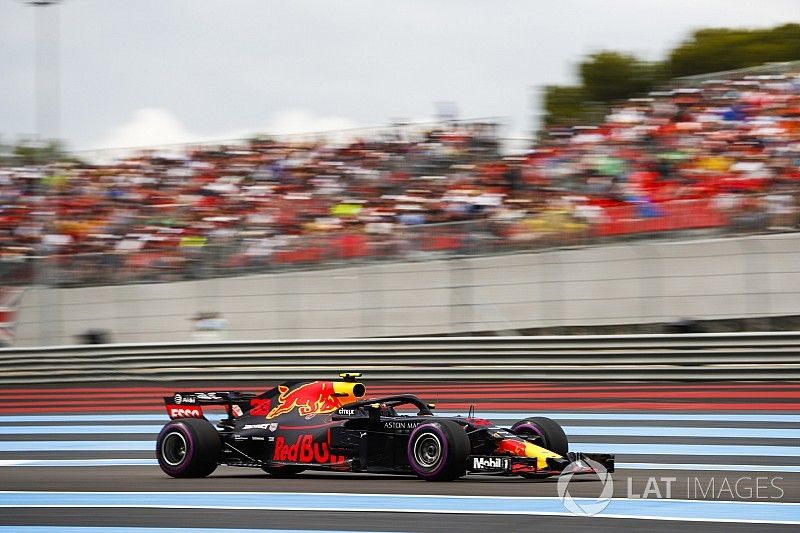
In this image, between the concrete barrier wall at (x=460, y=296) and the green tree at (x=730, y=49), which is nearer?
the concrete barrier wall at (x=460, y=296)

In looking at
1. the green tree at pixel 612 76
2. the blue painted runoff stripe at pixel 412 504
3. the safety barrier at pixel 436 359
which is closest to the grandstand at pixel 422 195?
the safety barrier at pixel 436 359

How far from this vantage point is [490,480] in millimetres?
8055

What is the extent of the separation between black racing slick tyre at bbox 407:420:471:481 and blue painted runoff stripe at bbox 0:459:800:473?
1.83 metres

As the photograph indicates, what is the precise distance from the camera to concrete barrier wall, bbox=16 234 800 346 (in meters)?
14.9

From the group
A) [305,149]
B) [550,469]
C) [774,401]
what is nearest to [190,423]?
[550,469]

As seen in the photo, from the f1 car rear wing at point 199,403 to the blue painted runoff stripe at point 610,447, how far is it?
96.9 inches

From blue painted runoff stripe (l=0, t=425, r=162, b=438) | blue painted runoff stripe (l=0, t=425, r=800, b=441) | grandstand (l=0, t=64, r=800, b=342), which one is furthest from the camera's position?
grandstand (l=0, t=64, r=800, b=342)

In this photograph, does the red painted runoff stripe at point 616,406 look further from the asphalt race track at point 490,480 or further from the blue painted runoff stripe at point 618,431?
the blue painted runoff stripe at point 618,431

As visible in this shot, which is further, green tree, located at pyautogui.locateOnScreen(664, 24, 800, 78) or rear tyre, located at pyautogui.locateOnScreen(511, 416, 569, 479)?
green tree, located at pyautogui.locateOnScreen(664, 24, 800, 78)

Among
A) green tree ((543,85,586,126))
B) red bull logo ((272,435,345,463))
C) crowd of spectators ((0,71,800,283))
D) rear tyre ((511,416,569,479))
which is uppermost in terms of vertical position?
green tree ((543,85,586,126))

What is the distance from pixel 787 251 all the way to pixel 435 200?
520 cm

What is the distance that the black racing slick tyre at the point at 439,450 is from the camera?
766 cm

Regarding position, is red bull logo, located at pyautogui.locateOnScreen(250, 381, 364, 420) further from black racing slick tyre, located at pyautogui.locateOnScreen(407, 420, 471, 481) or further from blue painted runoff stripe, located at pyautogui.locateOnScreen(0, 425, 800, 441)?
blue painted runoff stripe, located at pyautogui.locateOnScreen(0, 425, 800, 441)

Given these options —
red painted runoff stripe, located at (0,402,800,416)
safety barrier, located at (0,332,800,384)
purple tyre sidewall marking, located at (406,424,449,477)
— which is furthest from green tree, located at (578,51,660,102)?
purple tyre sidewall marking, located at (406,424,449,477)
